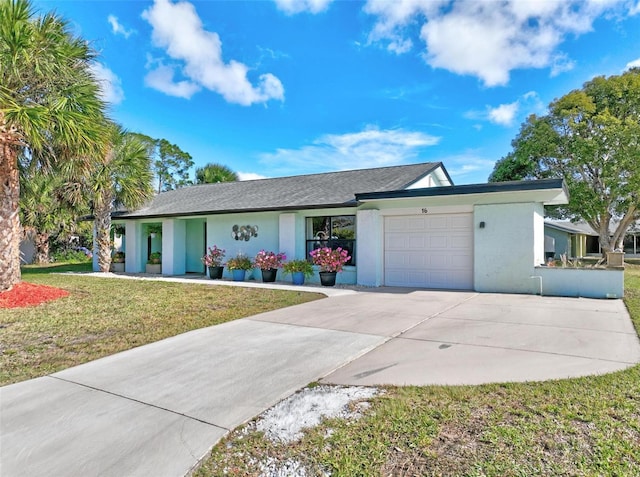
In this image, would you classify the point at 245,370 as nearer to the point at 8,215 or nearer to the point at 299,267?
the point at 299,267

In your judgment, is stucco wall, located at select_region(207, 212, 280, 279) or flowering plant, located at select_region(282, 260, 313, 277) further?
stucco wall, located at select_region(207, 212, 280, 279)

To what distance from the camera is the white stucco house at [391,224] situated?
34.0 ft

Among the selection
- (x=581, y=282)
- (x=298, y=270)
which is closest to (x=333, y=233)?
(x=298, y=270)

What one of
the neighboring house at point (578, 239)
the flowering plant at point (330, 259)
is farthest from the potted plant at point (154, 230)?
the neighboring house at point (578, 239)

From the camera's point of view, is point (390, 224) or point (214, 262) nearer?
point (390, 224)

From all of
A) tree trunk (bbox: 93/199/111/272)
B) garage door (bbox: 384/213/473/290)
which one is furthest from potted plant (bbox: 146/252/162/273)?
garage door (bbox: 384/213/473/290)

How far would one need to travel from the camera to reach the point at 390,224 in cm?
1253

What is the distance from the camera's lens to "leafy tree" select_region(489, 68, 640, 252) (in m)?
20.0

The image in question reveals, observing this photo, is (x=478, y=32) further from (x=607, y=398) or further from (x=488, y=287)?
(x=607, y=398)

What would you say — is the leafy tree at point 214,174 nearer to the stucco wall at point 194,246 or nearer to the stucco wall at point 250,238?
the stucco wall at point 194,246

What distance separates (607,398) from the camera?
3.44 meters

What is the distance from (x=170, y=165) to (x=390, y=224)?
35.8m

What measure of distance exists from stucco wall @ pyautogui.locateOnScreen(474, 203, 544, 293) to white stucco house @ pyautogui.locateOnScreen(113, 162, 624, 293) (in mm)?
26

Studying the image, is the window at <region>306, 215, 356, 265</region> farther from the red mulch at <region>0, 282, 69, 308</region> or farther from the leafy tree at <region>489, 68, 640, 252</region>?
the leafy tree at <region>489, 68, 640, 252</region>
